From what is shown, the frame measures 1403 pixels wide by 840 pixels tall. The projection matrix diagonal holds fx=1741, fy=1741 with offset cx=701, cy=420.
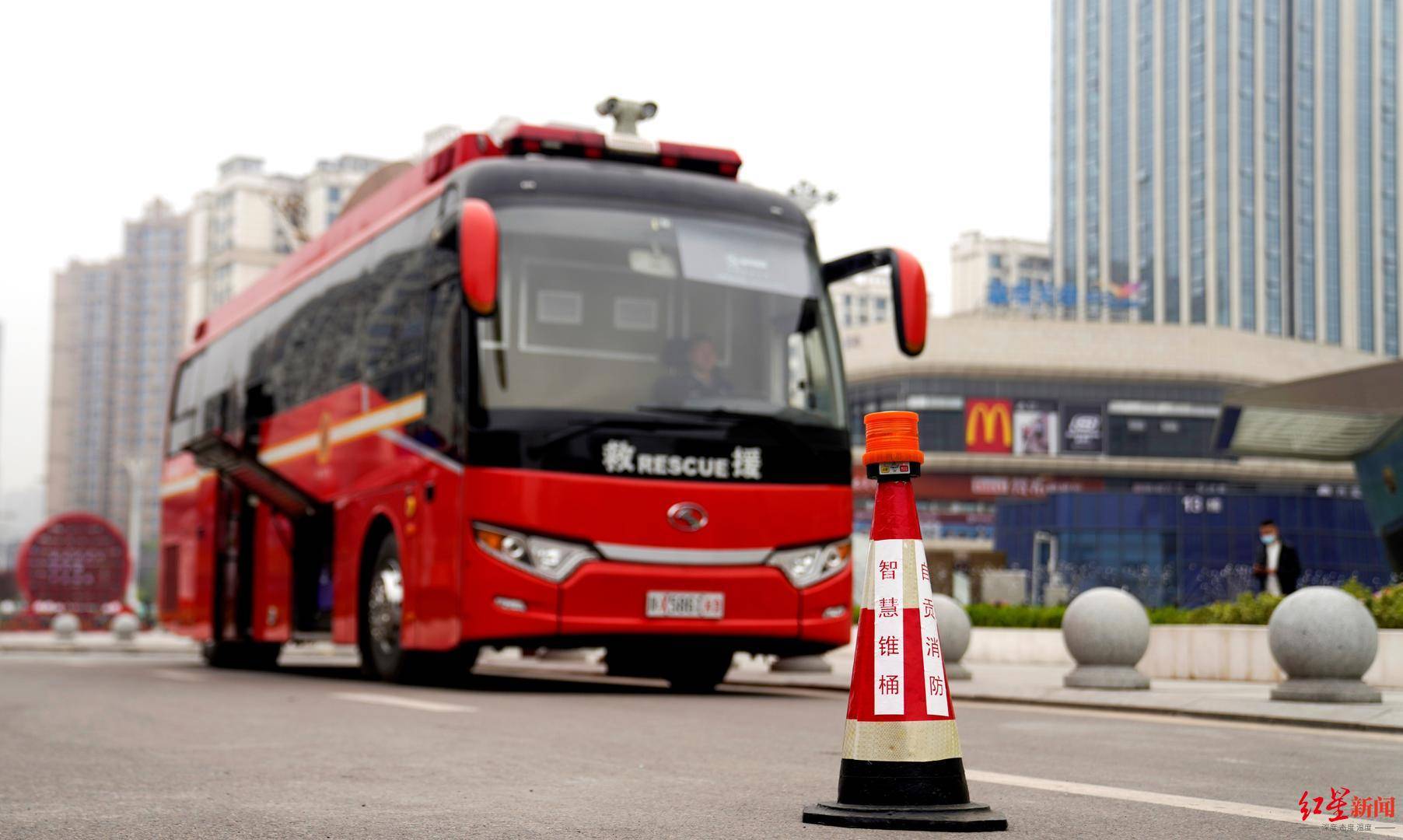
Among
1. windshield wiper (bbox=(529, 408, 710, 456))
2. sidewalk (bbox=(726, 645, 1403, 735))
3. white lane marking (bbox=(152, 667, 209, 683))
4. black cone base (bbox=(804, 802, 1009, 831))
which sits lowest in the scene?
white lane marking (bbox=(152, 667, 209, 683))

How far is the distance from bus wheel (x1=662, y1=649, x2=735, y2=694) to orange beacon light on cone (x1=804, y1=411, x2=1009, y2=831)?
29.5 feet

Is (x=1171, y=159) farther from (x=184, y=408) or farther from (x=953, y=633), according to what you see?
(x=953, y=633)

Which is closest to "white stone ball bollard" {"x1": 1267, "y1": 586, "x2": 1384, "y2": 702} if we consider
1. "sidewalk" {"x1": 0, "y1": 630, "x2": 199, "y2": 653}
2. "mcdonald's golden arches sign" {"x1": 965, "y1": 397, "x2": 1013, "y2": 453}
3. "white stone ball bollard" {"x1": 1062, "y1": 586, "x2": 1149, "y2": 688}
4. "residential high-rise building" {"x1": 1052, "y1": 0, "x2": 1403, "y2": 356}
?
"white stone ball bollard" {"x1": 1062, "y1": 586, "x2": 1149, "y2": 688}

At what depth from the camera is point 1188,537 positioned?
6475 centimetres

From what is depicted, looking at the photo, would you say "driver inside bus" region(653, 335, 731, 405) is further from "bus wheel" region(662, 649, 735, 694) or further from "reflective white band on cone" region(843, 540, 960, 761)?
"reflective white band on cone" region(843, 540, 960, 761)

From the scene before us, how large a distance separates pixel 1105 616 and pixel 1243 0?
126351 mm

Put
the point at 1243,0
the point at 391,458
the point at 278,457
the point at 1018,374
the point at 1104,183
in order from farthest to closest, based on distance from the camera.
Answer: the point at 1104,183
the point at 1243,0
the point at 1018,374
the point at 278,457
the point at 391,458

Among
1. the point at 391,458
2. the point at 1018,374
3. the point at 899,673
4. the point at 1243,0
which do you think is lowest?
the point at 899,673

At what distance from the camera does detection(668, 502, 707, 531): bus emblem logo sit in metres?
12.0

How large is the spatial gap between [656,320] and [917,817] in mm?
7701

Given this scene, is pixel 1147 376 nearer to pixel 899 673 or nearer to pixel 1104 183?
pixel 1104 183

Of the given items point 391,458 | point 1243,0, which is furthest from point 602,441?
point 1243,0

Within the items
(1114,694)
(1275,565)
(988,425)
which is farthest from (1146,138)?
(1114,694)

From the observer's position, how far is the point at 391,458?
1351 centimetres
